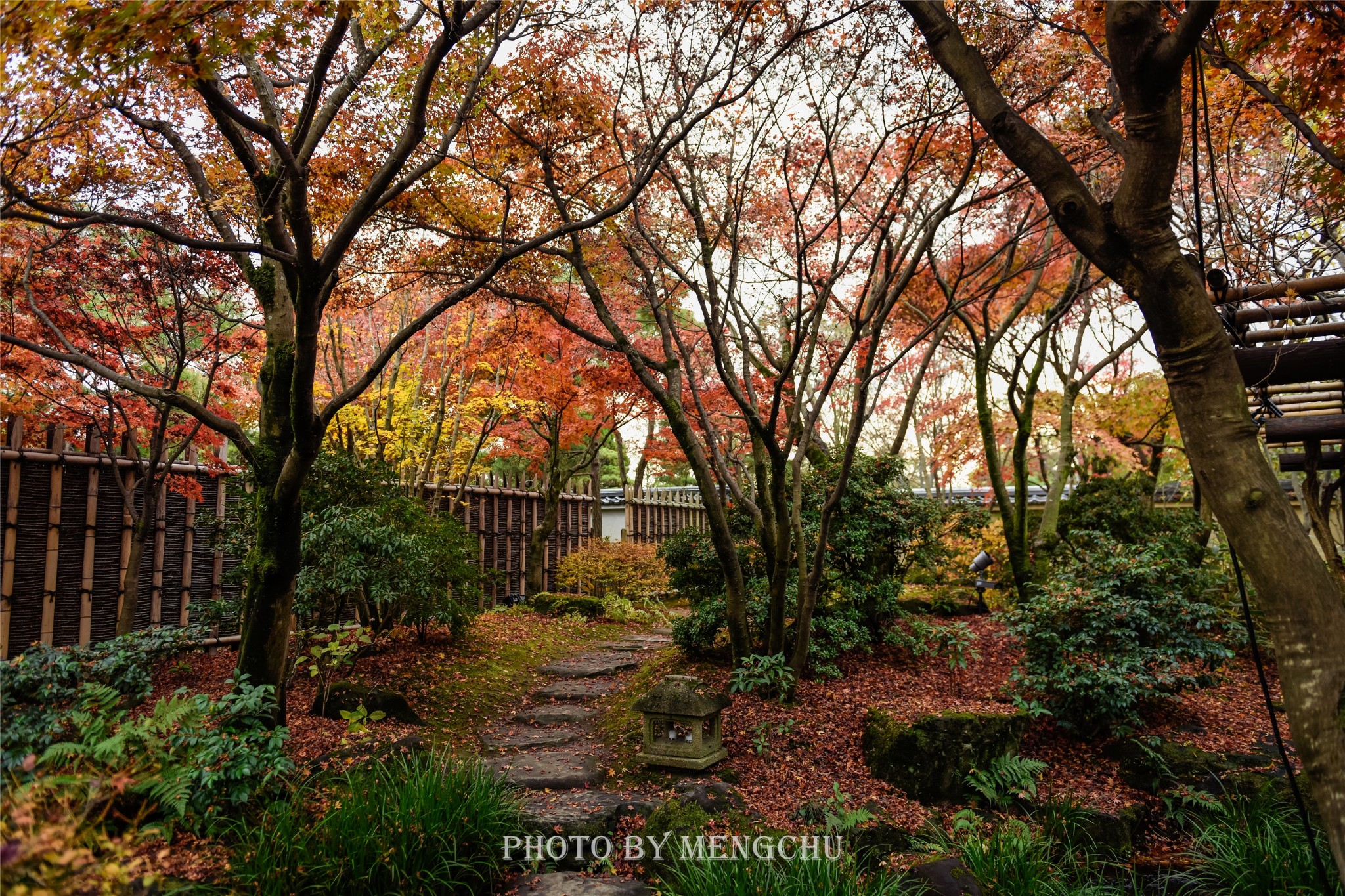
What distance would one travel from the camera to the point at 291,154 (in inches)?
163

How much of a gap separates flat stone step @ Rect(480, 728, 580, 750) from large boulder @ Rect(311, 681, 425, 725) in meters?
0.61

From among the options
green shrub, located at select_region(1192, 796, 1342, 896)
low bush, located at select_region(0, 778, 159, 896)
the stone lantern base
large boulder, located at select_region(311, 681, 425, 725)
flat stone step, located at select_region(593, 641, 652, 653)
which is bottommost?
green shrub, located at select_region(1192, 796, 1342, 896)

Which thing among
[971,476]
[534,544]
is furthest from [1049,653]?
[971,476]

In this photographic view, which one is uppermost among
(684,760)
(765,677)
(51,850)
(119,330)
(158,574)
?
(119,330)

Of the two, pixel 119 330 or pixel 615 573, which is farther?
pixel 615 573

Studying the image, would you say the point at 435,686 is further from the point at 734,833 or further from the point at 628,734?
the point at 734,833

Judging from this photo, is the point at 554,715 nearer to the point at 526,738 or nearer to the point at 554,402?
the point at 526,738

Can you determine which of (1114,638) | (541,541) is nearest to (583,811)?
(1114,638)

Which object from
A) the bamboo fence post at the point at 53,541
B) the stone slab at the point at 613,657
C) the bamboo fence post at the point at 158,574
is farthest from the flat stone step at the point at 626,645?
the bamboo fence post at the point at 53,541

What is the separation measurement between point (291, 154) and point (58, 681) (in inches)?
126

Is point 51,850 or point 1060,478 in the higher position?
point 1060,478

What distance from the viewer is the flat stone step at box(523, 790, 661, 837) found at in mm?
4633

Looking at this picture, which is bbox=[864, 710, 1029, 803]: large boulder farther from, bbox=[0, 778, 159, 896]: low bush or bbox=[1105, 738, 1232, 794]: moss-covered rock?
bbox=[0, 778, 159, 896]: low bush

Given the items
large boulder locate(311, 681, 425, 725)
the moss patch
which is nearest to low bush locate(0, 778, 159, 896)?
the moss patch
